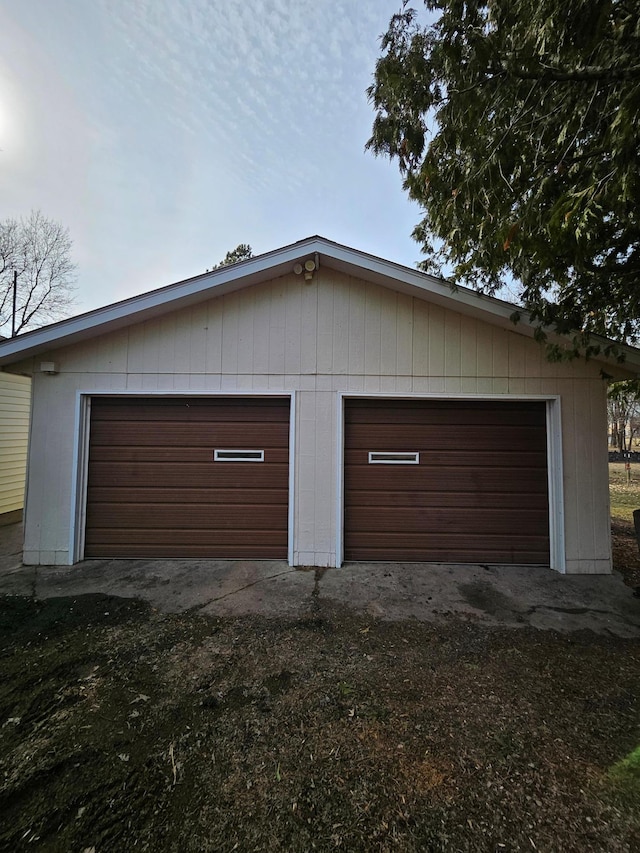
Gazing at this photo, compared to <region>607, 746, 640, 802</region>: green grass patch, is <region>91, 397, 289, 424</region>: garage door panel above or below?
above

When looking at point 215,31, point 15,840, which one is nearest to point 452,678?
point 15,840

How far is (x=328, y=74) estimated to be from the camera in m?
4.62

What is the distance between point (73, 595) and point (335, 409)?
3.56 metres

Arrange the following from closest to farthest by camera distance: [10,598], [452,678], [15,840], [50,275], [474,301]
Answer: [15,840] → [452,678] → [10,598] → [474,301] → [50,275]

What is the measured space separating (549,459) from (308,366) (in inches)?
134

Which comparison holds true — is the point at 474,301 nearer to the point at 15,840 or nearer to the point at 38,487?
the point at 15,840

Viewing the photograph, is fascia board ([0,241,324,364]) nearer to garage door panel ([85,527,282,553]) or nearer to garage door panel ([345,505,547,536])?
garage door panel ([85,527,282,553])

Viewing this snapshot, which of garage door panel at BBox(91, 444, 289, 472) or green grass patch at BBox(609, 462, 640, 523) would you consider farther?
green grass patch at BBox(609, 462, 640, 523)

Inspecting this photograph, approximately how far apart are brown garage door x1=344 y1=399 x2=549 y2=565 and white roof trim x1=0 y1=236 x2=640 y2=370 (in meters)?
1.27

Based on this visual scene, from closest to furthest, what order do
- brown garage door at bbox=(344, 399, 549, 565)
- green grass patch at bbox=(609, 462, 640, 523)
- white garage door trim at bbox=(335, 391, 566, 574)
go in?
white garage door trim at bbox=(335, 391, 566, 574) → brown garage door at bbox=(344, 399, 549, 565) → green grass patch at bbox=(609, 462, 640, 523)

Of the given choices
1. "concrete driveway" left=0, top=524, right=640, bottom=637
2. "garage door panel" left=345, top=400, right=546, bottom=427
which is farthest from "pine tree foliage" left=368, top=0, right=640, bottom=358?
"concrete driveway" left=0, top=524, right=640, bottom=637

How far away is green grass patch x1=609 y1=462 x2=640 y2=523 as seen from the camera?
7897 mm

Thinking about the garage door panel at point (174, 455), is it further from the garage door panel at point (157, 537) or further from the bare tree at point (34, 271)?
the bare tree at point (34, 271)

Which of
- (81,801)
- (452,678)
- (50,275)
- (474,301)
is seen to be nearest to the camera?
(81,801)
